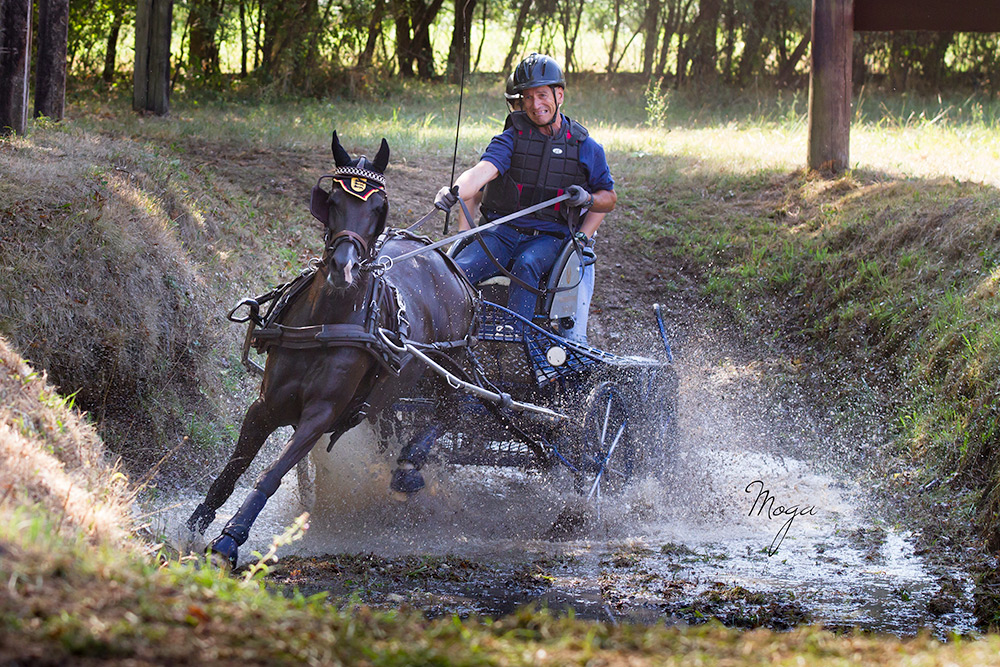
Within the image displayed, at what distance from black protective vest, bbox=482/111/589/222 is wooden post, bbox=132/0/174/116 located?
8532mm

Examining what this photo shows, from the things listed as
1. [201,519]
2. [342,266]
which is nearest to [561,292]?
[342,266]

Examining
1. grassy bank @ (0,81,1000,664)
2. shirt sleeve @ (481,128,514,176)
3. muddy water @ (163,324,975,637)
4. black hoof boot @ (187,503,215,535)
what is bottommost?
muddy water @ (163,324,975,637)

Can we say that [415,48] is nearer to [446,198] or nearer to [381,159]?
[446,198]

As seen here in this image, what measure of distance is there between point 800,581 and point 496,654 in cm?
301

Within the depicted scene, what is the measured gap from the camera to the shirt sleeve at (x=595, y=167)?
22.6 ft

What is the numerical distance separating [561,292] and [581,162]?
0.88 metres

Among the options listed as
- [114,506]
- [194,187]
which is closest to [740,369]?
[194,187]

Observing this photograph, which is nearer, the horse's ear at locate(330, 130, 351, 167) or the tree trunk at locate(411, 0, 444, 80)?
the horse's ear at locate(330, 130, 351, 167)

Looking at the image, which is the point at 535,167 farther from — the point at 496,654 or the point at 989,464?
the point at 496,654

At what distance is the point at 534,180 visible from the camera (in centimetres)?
685

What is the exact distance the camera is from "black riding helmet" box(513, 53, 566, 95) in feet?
22.0

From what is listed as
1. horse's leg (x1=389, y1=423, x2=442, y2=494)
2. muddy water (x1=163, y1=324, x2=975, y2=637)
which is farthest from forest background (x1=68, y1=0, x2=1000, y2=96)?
horse's leg (x1=389, y1=423, x2=442, y2=494)

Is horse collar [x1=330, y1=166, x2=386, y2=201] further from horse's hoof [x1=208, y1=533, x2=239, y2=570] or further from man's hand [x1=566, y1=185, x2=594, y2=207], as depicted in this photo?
man's hand [x1=566, y1=185, x2=594, y2=207]

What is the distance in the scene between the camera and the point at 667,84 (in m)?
19.5
